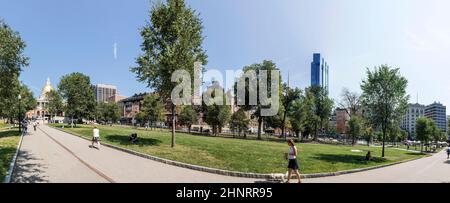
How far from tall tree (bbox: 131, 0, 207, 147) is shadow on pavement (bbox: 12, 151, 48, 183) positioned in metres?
11.6

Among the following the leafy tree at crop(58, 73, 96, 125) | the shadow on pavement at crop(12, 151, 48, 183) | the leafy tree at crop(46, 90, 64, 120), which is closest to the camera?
the shadow on pavement at crop(12, 151, 48, 183)

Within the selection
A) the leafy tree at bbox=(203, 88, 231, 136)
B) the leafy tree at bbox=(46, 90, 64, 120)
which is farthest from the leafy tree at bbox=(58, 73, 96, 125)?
the leafy tree at bbox=(203, 88, 231, 136)

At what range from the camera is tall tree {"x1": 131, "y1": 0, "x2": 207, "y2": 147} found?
26.8m

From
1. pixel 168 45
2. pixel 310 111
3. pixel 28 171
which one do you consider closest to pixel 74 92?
pixel 168 45

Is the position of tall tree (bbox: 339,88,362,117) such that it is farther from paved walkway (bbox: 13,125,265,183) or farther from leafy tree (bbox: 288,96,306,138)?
paved walkway (bbox: 13,125,265,183)

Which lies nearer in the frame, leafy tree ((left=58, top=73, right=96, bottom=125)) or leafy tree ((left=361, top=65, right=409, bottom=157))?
leafy tree ((left=361, top=65, right=409, bottom=157))

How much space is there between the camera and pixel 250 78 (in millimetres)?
61656

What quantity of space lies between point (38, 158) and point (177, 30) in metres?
14.2

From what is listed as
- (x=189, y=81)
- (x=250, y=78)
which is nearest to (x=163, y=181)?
(x=189, y=81)

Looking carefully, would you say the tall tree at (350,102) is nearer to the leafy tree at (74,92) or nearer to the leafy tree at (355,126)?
the leafy tree at (355,126)

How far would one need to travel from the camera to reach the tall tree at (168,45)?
2684 centimetres

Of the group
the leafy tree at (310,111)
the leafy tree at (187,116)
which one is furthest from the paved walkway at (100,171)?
the leafy tree at (310,111)

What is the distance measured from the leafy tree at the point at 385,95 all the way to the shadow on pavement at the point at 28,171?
30637 mm

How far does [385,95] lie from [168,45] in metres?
23.1
